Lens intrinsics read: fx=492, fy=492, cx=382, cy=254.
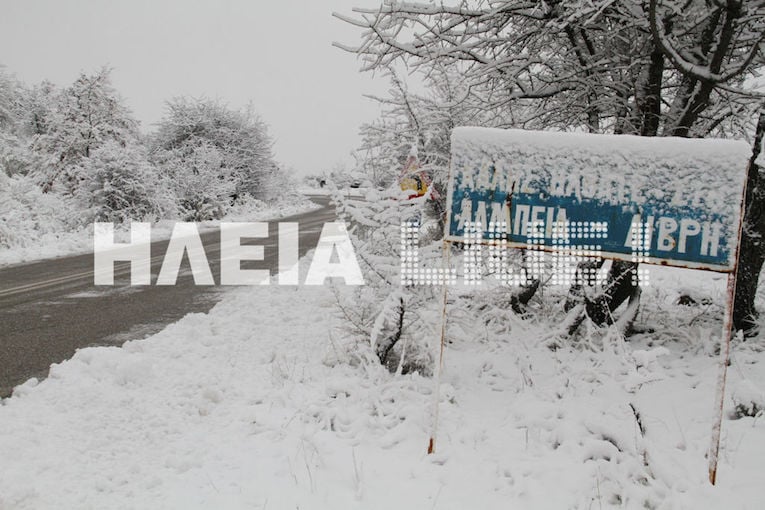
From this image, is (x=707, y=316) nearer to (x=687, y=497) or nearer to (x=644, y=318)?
(x=644, y=318)

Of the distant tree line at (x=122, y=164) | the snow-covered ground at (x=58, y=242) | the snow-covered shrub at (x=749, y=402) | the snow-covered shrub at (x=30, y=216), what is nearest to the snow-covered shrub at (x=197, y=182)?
the distant tree line at (x=122, y=164)

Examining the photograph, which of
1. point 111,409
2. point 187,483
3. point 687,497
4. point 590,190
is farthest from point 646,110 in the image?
point 111,409

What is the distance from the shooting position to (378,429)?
148 inches

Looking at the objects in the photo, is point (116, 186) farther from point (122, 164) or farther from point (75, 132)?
point (75, 132)

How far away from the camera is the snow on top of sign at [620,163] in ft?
9.64

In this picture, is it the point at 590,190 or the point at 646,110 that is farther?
the point at 646,110

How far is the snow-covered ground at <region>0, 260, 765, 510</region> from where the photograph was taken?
9.77 feet

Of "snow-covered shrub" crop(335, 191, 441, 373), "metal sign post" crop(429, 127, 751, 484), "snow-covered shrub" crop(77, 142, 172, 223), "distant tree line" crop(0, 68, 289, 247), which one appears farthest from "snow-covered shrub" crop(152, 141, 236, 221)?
"metal sign post" crop(429, 127, 751, 484)

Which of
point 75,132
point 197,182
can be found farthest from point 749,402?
point 75,132

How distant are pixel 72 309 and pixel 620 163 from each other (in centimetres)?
751

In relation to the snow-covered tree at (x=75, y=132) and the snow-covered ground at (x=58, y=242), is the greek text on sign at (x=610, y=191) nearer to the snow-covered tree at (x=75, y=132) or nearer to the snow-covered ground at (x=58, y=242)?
the snow-covered ground at (x=58, y=242)

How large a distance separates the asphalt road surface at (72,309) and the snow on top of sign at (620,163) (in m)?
4.43

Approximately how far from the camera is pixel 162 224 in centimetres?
2086

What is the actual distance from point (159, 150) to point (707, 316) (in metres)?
30.9
